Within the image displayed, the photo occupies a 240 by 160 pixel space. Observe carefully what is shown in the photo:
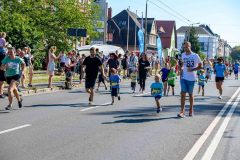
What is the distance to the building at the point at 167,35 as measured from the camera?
4449 inches

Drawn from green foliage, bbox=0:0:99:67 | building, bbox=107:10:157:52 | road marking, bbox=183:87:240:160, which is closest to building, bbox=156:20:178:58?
building, bbox=107:10:157:52

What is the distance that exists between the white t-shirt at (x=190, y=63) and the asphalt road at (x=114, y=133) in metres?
1.08

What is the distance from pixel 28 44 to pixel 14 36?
132cm

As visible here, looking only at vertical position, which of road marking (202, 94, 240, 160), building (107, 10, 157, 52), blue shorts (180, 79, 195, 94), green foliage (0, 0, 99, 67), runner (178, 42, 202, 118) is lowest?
road marking (202, 94, 240, 160)

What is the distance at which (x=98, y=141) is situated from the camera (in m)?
8.62

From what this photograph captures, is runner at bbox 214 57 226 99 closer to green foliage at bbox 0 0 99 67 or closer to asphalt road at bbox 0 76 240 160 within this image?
asphalt road at bbox 0 76 240 160

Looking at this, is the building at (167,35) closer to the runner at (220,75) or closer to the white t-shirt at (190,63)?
the runner at (220,75)

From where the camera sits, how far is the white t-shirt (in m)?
12.3

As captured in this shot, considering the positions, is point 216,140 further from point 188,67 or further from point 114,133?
point 188,67

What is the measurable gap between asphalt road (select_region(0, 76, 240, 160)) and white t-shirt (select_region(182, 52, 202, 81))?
1081 millimetres

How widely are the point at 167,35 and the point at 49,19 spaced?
76220 mm

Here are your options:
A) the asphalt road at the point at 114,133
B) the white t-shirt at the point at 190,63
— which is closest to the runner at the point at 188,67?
the white t-shirt at the point at 190,63

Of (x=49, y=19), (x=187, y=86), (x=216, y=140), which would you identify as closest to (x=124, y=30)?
(x=49, y=19)

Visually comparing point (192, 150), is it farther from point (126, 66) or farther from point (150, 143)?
point (126, 66)
